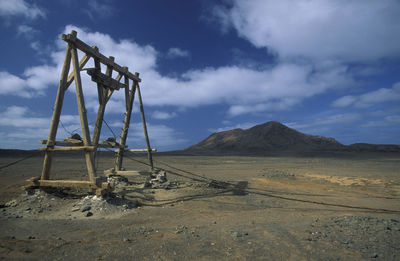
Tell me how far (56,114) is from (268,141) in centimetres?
5554

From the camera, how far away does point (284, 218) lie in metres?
6.21

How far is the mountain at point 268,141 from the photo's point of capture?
5378cm

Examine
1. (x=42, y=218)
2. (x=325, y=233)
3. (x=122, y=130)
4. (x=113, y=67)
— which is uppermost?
(x=113, y=67)

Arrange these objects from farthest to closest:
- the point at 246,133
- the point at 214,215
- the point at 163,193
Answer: the point at 246,133 → the point at 163,193 → the point at 214,215

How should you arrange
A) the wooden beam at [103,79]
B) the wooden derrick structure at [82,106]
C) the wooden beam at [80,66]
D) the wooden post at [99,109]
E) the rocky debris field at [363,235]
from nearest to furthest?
the rocky debris field at [363,235]
the wooden derrick structure at [82,106]
the wooden beam at [80,66]
the wooden beam at [103,79]
the wooden post at [99,109]

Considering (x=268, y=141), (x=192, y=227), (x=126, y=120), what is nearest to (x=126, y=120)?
(x=126, y=120)

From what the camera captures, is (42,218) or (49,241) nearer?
(49,241)

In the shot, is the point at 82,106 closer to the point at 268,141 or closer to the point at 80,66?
the point at 80,66

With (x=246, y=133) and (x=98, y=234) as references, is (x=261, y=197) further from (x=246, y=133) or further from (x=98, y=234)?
(x=246, y=133)

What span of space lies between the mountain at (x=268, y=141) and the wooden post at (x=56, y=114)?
45.1m

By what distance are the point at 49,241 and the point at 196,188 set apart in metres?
6.38

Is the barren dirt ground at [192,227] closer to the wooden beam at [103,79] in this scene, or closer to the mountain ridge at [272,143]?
the wooden beam at [103,79]

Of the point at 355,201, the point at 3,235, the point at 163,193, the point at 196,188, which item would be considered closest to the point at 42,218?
the point at 3,235

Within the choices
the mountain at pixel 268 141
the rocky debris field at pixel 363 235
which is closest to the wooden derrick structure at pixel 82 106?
the rocky debris field at pixel 363 235
